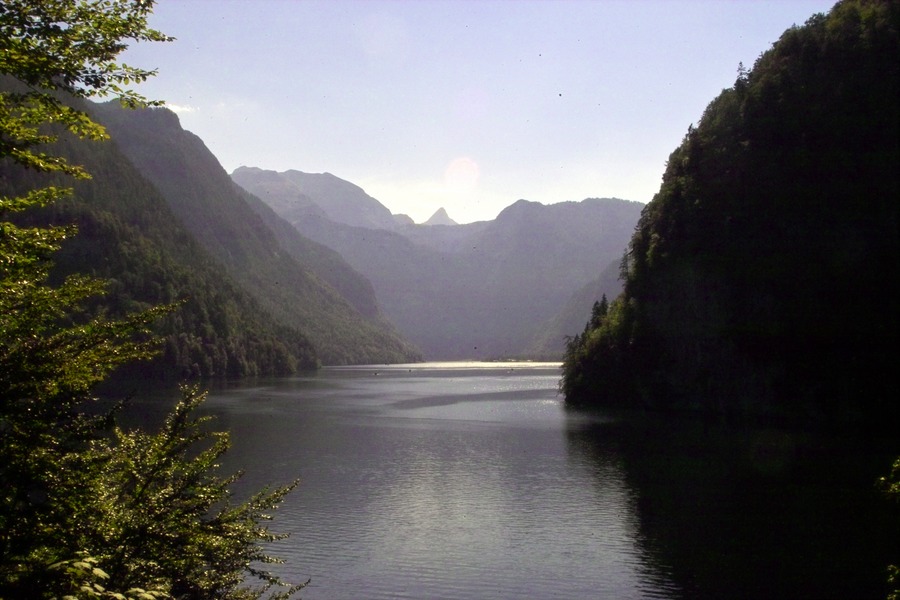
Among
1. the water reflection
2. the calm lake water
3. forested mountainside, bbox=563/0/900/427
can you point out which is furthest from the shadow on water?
forested mountainside, bbox=563/0/900/427

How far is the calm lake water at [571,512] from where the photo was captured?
3234 cm

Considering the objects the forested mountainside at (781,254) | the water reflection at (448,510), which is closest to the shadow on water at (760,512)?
the water reflection at (448,510)

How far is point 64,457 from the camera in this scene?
40.8 ft

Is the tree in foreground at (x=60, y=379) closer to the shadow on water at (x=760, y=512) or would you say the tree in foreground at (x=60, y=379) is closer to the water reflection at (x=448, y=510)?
the water reflection at (x=448, y=510)

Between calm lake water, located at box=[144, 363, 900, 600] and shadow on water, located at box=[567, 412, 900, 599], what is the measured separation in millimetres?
138

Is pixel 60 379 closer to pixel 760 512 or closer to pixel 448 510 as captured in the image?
pixel 448 510

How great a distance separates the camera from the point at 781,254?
111 m

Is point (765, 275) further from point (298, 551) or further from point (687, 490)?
point (298, 551)

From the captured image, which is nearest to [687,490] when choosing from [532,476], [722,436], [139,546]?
[532,476]

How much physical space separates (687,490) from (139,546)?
152 feet

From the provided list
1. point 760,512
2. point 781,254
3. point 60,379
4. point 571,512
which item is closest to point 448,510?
point 571,512

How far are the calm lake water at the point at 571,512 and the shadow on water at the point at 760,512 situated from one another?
138 millimetres

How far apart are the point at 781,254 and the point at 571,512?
81.5 meters

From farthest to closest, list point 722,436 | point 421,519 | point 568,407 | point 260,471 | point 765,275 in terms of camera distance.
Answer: point 568,407, point 765,275, point 722,436, point 260,471, point 421,519
